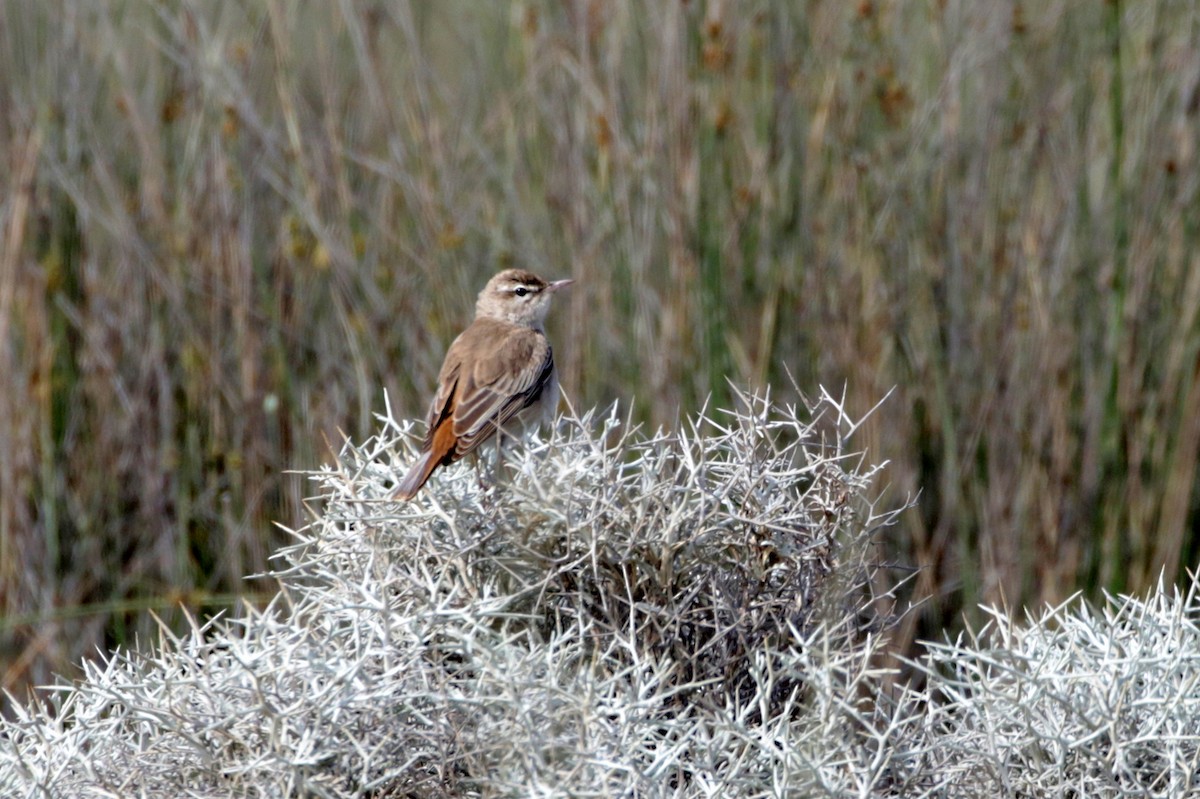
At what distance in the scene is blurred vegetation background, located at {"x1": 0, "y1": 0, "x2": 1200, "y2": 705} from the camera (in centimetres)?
333

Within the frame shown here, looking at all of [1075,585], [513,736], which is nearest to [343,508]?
[513,736]

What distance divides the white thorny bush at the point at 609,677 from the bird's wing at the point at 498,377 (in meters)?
0.69

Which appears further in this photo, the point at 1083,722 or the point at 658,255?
the point at 658,255

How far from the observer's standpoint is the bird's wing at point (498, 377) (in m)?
2.05

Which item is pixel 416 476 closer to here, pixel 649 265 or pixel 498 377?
pixel 498 377

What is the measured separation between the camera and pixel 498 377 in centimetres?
232

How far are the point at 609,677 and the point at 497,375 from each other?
4.07 feet

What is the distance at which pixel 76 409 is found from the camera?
11.7ft

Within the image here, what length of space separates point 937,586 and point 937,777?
241 cm

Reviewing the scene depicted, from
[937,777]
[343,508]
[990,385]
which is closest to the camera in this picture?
[937,777]

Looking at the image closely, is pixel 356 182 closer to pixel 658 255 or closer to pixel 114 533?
pixel 658 255

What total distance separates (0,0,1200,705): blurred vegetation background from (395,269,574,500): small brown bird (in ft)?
1.83

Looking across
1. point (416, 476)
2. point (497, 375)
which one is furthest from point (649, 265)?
point (416, 476)

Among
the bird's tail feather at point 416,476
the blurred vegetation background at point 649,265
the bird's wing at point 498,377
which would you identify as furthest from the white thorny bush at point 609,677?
the blurred vegetation background at point 649,265
